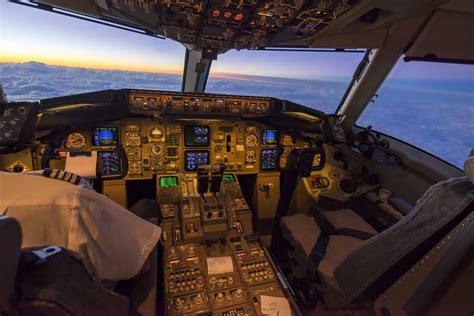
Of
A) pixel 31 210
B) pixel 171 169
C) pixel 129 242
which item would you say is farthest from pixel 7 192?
pixel 171 169

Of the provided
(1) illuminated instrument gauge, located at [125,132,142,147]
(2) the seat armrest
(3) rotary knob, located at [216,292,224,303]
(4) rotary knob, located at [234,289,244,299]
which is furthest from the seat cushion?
(1) illuminated instrument gauge, located at [125,132,142,147]

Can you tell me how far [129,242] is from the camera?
3.35 ft

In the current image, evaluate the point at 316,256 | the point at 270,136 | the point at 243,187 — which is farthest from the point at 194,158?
the point at 316,256

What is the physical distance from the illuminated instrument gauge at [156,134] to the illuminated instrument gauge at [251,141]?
0.90m

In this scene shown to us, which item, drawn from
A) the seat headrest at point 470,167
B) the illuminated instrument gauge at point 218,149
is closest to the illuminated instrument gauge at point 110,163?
the illuminated instrument gauge at point 218,149

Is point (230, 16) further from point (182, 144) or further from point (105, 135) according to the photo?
point (105, 135)

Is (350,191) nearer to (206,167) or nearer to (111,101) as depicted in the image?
(206,167)

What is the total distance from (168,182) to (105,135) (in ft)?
2.36

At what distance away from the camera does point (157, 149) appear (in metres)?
2.44

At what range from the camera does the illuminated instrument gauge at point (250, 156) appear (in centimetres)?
271

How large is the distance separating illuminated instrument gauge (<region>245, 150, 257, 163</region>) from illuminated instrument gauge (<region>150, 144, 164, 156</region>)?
2.96ft

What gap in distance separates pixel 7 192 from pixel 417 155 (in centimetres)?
314

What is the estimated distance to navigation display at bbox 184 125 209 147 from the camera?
252cm

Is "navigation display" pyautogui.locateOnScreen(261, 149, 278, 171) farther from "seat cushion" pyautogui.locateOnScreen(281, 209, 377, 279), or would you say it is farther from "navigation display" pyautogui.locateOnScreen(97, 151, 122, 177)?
"navigation display" pyautogui.locateOnScreen(97, 151, 122, 177)
